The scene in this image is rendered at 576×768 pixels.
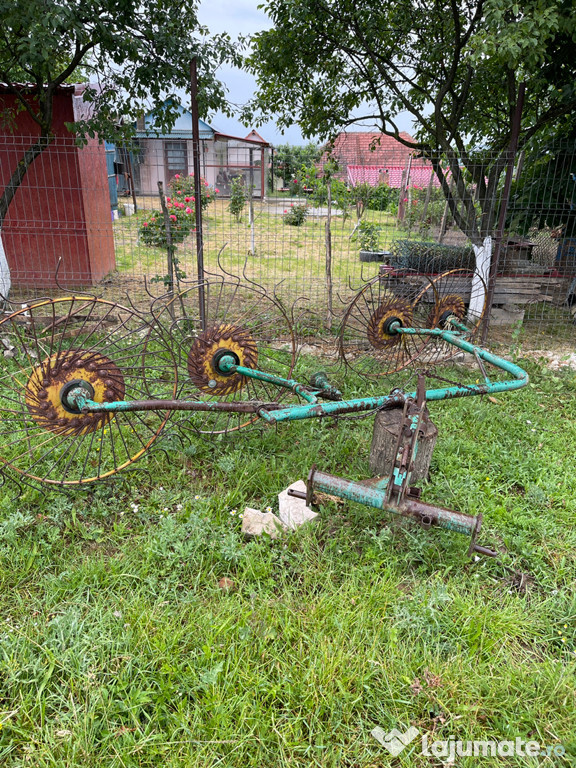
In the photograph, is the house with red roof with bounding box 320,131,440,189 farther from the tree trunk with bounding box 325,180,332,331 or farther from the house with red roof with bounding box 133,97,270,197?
the house with red roof with bounding box 133,97,270,197

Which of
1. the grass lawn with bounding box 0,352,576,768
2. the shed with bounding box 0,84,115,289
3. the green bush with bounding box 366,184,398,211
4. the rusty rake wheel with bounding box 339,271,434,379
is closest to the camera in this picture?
the grass lawn with bounding box 0,352,576,768

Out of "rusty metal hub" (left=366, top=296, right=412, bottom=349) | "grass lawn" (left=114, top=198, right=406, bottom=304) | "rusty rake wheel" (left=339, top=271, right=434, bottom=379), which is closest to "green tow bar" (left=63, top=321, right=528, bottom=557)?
"rusty rake wheel" (left=339, top=271, right=434, bottom=379)

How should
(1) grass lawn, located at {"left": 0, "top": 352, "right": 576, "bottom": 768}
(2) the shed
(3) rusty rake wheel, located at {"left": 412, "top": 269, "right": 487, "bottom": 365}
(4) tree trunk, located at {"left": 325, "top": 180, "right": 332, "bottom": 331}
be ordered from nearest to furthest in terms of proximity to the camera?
(1) grass lawn, located at {"left": 0, "top": 352, "right": 576, "bottom": 768}, (3) rusty rake wheel, located at {"left": 412, "top": 269, "right": 487, "bottom": 365}, (4) tree trunk, located at {"left": 325, "top": 180, "right": 332, "bottom": 331}, (2) the shed

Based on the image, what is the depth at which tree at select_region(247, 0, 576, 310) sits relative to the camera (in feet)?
20.7

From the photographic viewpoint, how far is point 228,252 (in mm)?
10430

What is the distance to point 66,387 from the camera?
110 inches

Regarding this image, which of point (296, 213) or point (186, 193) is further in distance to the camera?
point (186, 193)

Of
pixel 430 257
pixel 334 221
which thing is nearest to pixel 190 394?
pixel 430 257

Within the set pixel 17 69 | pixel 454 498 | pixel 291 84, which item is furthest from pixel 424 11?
pixel 454 498

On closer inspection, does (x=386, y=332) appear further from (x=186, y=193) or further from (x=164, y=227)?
(x=186, y=193)

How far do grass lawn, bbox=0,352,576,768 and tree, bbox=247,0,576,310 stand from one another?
4.28 metres

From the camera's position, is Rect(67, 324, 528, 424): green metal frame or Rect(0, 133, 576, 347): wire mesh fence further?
Rect(0, 133, 576, 347): wire mesh fence

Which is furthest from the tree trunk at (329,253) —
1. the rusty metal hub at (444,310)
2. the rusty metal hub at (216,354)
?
the rusty metal hub at (216,354)

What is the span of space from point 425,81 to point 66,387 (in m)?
7.44
